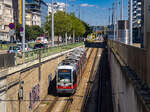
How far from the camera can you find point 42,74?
22.3 m

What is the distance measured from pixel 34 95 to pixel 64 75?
13.2 feet

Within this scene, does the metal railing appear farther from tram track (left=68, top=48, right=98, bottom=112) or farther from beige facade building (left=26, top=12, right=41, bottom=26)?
beige facade building (left=26, top=12, right=41, bottom=26)

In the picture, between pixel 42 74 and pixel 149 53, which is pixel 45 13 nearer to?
pixel 42 74

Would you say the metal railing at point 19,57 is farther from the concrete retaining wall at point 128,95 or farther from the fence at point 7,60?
the concrete retaining wall at point 128,95

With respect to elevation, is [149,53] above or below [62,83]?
above

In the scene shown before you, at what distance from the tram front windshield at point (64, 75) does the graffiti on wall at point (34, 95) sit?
2.62 meters

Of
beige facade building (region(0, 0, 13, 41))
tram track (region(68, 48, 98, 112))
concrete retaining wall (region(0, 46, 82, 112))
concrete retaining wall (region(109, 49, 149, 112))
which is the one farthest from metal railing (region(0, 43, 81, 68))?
beige facade building (region(0, 0, 13, 41))

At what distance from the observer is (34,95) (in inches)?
766

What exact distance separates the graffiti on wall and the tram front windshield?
2.62 metres

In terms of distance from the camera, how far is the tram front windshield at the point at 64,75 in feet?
72.6

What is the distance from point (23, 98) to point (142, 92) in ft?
39.0

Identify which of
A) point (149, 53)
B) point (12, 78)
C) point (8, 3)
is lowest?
point (12, 78)

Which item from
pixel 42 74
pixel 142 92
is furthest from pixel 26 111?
pixel 142 92

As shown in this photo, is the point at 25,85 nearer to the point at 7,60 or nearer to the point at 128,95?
the point at 7,60
